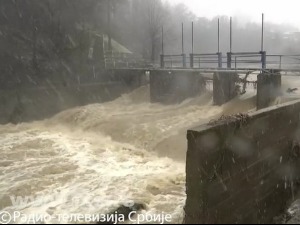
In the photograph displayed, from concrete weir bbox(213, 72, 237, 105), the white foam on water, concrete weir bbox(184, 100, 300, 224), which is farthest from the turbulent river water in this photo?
concrete weir bbox(184, 100, 300, 224)

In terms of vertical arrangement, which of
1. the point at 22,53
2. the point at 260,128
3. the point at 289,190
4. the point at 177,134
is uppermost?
the point at 22,53

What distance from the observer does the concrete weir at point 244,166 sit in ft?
28.8

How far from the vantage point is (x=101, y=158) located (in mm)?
14891

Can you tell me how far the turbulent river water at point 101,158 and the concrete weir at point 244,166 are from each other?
1.31m

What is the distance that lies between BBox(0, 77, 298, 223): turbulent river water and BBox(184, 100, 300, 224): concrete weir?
1.31 m

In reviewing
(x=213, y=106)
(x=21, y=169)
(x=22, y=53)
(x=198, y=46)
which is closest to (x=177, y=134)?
(x=213, y=106)

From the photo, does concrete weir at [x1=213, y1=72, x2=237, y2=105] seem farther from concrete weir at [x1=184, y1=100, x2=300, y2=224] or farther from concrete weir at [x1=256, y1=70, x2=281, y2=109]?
concrete weir at [x1=184, y1=100, x2=300, y2=224]

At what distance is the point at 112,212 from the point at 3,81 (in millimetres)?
18769

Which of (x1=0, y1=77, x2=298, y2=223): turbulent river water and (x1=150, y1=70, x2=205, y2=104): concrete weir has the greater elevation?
(x1=150, y1=70, x2=205, y2=104): concrete weir

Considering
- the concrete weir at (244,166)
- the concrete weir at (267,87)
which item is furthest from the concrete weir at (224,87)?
the concrete weir at (244,166)

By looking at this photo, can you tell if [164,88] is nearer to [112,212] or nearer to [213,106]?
[213,106]

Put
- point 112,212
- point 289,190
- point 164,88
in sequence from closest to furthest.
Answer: point 112,212 → point 289,190 → point 164,88

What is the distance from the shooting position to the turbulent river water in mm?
10719

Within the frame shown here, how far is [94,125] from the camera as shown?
20297 millimetres
